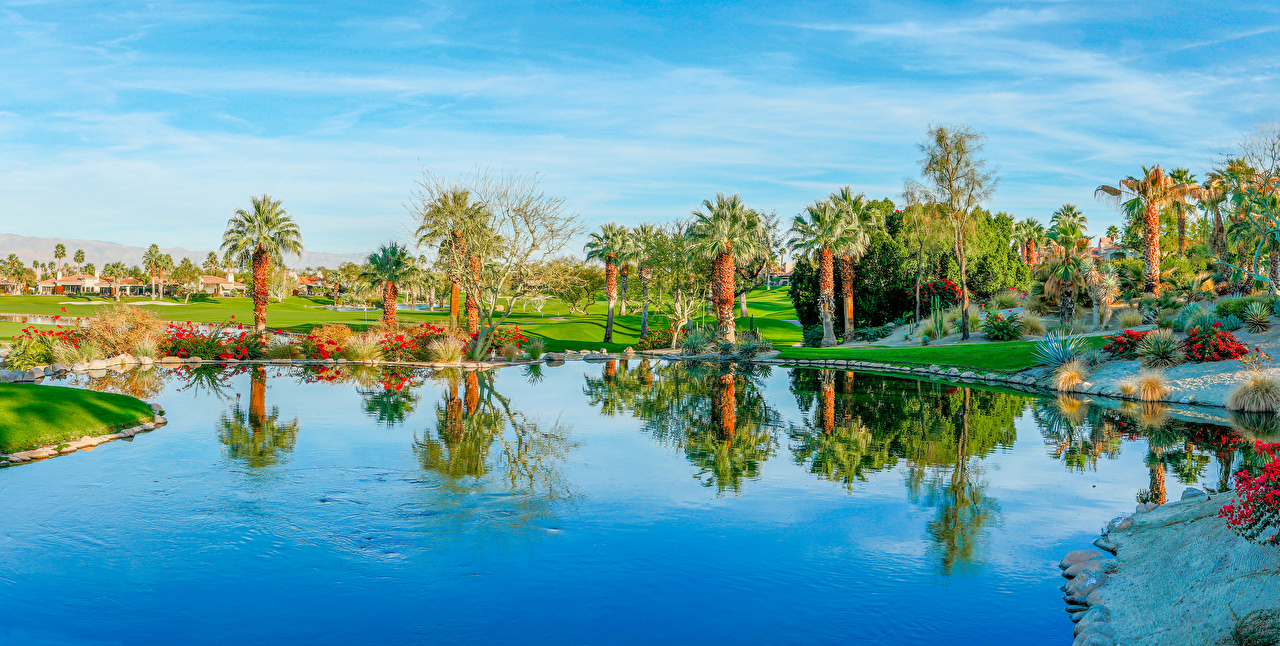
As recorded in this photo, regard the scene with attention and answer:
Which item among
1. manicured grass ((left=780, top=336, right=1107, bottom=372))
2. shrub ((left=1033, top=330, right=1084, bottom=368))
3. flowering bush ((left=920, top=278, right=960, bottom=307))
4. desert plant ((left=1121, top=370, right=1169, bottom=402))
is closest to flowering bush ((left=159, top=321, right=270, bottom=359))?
manicured grass ((left=780, top=336, right=1107, bottom=372))

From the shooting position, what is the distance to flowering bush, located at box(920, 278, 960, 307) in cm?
4625

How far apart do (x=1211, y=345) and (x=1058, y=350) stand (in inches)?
174

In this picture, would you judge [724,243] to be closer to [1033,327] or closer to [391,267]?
[1033,327]

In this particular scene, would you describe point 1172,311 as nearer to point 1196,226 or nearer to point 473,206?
point 473,206

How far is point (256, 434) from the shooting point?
14.9 m

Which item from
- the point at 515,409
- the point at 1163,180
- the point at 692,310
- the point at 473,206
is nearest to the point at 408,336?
the point at 473,206

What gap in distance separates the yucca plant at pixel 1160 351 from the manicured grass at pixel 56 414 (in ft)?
84.5

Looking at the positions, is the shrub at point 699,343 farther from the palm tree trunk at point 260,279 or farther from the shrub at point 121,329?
the palm tree trunk at point 260,279

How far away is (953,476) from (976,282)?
40433mm

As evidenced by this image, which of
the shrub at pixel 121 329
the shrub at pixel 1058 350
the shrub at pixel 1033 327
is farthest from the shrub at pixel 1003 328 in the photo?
the shrub at pixel 121 329

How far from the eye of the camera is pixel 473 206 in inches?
1210

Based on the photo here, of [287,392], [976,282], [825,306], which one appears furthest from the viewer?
[976,282]

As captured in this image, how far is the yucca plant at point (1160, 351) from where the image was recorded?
22.8 m

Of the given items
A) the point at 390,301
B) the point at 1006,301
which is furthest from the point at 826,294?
the point at 390,301
